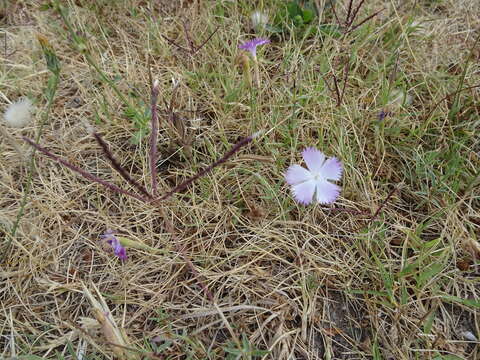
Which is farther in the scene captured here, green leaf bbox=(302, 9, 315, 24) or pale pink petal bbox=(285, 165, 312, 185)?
green leaf bbox=(302, 9, 315, 24)

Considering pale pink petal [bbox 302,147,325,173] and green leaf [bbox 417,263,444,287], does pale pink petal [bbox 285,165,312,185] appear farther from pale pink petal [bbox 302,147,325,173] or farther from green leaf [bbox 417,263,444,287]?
green leaf [bbox 417,263,444,287]

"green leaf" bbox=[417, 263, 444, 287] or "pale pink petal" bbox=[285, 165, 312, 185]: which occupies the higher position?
"pale pink petal" bbox=[285, 165, 312, 185]

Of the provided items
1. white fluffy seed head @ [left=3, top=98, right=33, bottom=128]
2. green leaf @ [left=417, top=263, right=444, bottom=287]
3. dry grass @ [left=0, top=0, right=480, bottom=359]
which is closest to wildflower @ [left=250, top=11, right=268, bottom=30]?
dry grass @ [left=0, top=0, right=480, bottom=359]

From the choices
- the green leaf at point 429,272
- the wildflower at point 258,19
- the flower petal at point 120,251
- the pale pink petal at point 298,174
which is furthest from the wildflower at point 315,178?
the wildflower at point 258,19

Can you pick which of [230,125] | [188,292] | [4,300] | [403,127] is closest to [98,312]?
[188,292]

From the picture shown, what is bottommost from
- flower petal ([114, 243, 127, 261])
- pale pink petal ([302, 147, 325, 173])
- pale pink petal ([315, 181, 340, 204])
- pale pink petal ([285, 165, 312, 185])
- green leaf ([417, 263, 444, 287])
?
green leaf ([417, 263, 444, 287])

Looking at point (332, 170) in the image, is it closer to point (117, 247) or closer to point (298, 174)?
point (298, 174)

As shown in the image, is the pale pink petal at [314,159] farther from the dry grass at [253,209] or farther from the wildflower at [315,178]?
the dry grass at [253,209]
